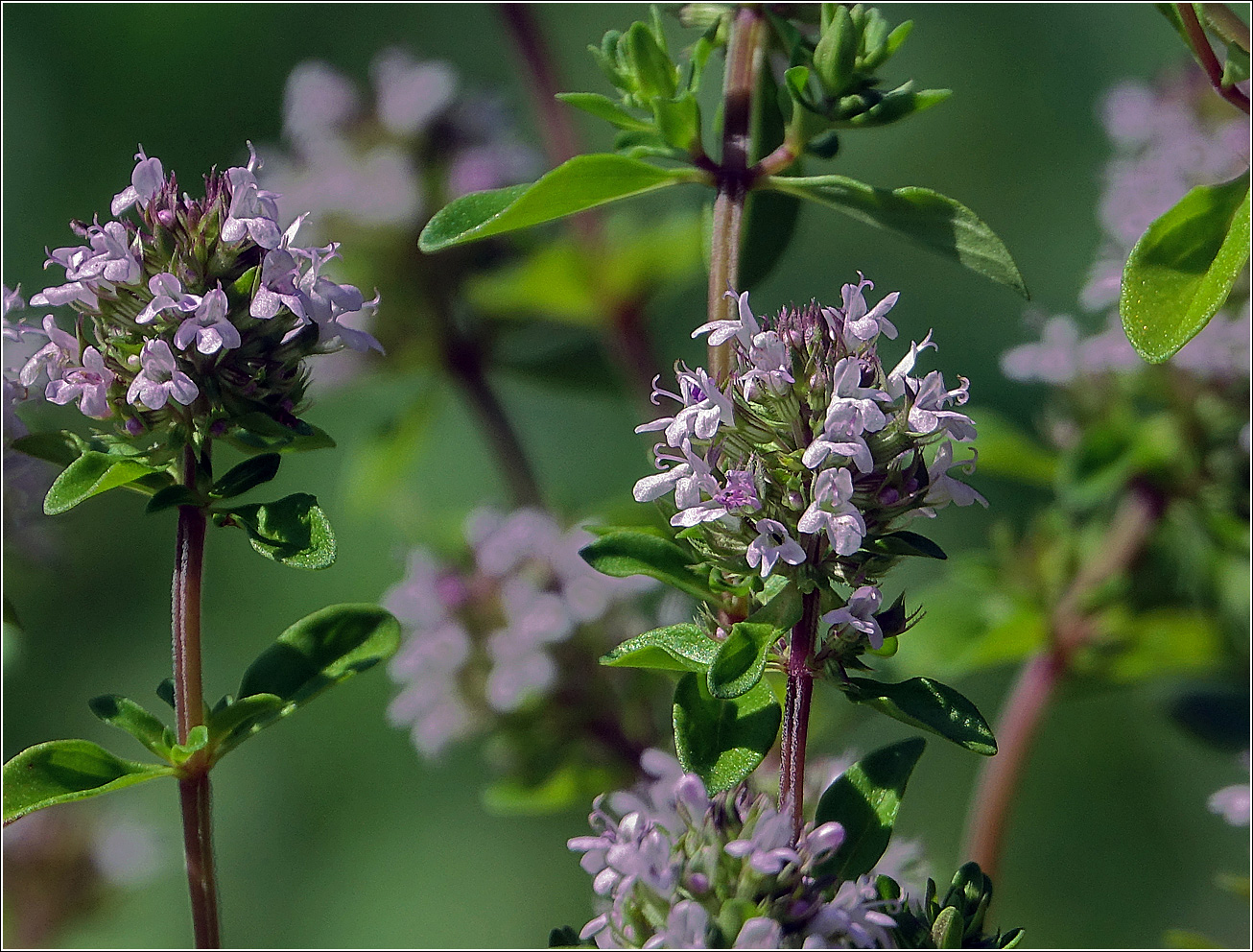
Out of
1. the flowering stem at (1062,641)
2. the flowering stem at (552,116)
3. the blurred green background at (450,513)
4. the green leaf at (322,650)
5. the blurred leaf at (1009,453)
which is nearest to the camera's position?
the green leaf at (322,650)

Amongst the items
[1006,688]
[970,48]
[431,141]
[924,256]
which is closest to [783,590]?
[431,141]

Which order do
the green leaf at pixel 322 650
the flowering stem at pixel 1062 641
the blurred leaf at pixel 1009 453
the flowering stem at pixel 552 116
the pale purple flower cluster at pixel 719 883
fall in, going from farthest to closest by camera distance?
the flowering stem at pixel 552 116
the blurred leaf at pixel 1009 453
the flowering stem at pixel 1062 641
the green leaf at pixel 322 650
the pale purple flower cluster at pixel 719 883

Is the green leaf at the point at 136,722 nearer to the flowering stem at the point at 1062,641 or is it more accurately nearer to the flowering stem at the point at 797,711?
the flowering stem at the point at 797,711

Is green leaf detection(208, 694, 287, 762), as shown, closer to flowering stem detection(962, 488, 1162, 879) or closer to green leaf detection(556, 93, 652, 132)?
green leaf detection(556, 93, 652, 132)

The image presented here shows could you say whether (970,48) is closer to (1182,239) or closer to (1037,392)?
(1037,392)

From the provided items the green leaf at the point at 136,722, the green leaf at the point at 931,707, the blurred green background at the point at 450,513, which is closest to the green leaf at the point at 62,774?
the green leaf at the point at 136,722

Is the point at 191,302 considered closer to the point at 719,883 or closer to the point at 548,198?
the point at 548,198
